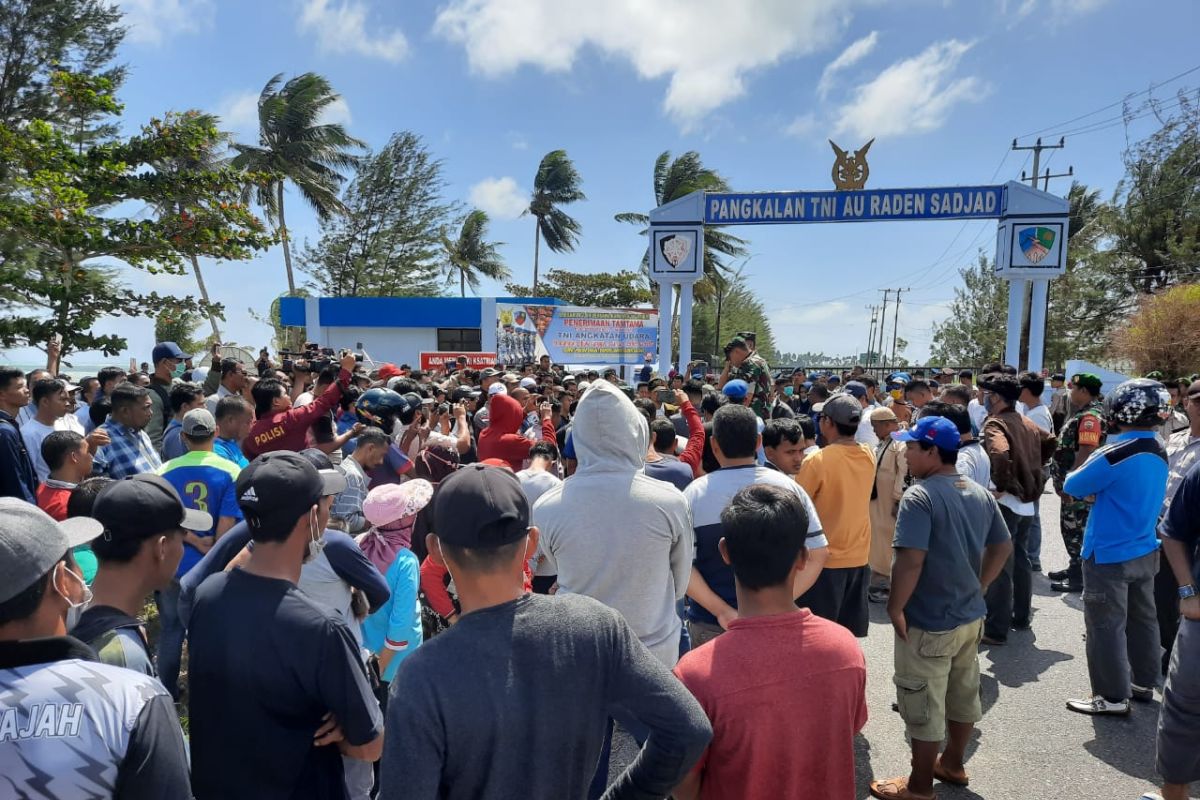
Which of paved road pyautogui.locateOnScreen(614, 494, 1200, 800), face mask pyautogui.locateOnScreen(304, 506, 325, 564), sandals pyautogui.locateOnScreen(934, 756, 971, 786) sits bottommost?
paved road pyautogui.locateOnScreen(614, 494, 1200, 800)

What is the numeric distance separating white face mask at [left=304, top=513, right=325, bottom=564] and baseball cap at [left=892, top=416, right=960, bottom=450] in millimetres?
2590

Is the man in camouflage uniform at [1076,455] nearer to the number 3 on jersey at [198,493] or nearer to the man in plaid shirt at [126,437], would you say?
the number 3 on jersey at [198,493]

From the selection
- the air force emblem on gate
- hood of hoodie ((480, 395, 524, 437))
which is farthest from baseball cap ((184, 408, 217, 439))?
the air force emblem on gate

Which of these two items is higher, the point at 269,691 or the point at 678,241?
the point at 678,241

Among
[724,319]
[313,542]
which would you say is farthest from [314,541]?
[724,319]

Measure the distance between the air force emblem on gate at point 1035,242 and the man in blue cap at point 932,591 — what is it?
14.9 m

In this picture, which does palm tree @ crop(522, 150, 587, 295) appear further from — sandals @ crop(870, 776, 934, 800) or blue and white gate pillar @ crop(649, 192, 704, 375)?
sandals @ crop(870, 776, 934, 800)

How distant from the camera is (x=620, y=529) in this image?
2.57 meters

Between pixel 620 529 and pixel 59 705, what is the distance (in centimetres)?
170

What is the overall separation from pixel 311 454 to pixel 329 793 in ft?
5.88

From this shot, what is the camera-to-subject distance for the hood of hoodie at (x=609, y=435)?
2676 mm

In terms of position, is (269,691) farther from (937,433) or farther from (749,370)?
(749,370)

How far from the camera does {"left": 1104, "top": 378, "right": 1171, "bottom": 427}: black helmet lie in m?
3.69

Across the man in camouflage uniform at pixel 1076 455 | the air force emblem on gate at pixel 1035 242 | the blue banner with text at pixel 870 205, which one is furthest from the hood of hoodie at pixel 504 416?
the air force emblem on gate at pixel 1035 242
